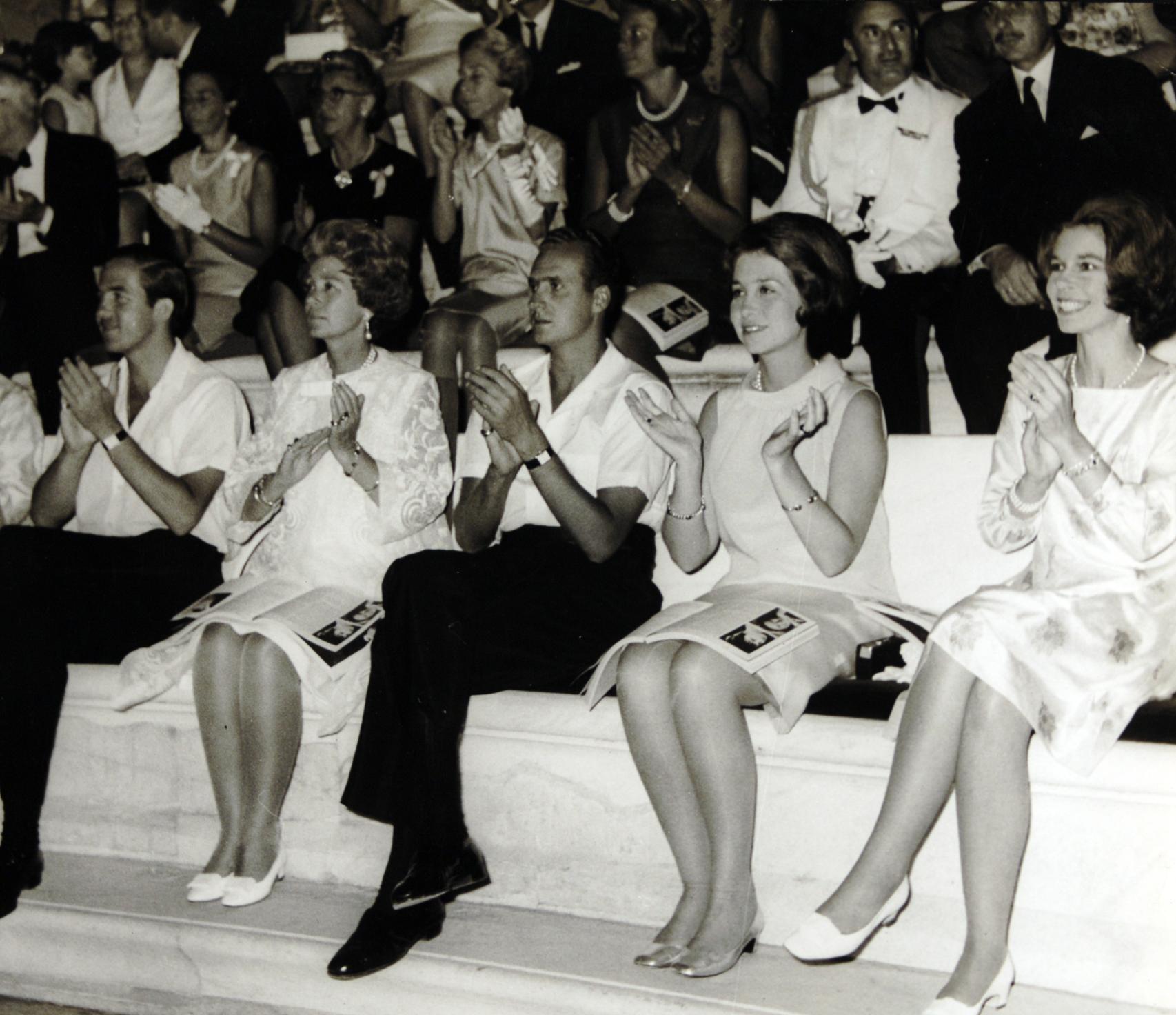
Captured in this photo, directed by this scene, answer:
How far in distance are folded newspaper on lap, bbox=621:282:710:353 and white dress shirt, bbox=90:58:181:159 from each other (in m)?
1.69

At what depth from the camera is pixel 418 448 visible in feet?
10.6

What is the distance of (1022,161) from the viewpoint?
331 centimetres

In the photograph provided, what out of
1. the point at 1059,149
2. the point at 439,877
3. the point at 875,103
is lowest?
the point at 439,877

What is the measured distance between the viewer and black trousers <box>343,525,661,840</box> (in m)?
2.72

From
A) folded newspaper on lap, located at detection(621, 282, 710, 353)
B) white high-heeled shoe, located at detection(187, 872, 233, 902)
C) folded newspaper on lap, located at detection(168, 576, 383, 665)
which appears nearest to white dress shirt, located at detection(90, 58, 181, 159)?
folded newspaper on lap, located at detection(621, 282, 710, 353)

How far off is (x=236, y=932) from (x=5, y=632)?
3.12 ft

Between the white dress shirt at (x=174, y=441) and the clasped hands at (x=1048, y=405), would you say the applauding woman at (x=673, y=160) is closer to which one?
the white dress shirt at (x=174, y=441)

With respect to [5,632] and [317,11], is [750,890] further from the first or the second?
[317,11]

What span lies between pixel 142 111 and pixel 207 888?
2.58 m

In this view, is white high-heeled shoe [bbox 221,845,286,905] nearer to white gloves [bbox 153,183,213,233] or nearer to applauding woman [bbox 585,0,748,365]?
applauding woman [bbox 585,0,748,365]

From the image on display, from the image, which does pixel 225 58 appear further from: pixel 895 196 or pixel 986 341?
pixel 986 341

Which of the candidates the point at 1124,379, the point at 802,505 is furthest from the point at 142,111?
the point at 1124,379

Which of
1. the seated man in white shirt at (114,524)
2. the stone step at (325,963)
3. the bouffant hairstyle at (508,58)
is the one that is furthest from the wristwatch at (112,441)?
the bouffant hairstyle at (508,58)

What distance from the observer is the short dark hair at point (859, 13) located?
3.55 meters
